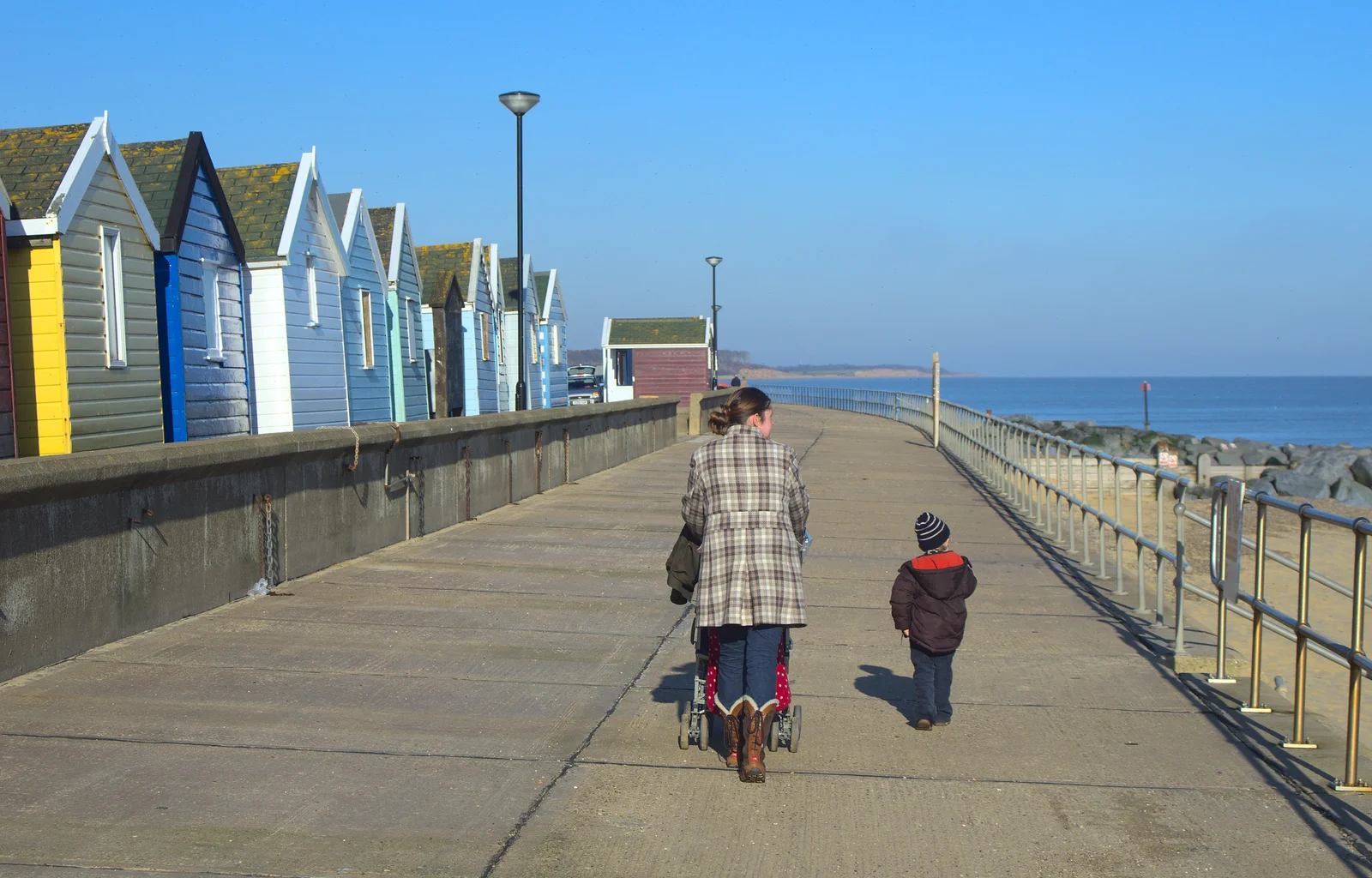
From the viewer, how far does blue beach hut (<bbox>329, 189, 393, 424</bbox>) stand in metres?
24.3

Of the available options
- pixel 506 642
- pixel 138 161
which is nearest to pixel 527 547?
pixel 506 642

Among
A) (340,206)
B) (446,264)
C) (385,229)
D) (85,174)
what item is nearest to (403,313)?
(385,229)

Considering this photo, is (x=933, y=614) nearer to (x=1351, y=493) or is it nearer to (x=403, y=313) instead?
(x=403, y=313)

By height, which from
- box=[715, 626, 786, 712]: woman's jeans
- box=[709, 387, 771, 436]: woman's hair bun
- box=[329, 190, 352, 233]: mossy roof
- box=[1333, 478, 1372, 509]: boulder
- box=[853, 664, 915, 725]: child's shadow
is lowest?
box=[1333, 478, 1372, 509]: boulder

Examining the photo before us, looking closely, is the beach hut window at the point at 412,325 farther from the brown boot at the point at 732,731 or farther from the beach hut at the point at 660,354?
the beach hut at the point at 660,354

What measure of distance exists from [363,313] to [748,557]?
69.3 ft

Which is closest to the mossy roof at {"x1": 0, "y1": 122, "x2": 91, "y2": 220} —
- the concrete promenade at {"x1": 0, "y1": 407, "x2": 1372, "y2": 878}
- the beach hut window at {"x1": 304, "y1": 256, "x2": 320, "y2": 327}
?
the beach hut window at {"x1": 304, "y1": 256, "x2": 320, "y2": 327}

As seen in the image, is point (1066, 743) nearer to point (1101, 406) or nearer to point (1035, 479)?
point (1035, 479)

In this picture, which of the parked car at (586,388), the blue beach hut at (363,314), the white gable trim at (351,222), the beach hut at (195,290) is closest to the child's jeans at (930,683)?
the beach hut at (195,290)

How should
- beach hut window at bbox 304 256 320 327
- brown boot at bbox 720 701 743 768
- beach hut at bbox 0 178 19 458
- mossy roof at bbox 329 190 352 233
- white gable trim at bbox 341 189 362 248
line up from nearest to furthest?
brown boot at bbox 720 701 743 768 < beach hut at bbox 0 178 19 458 < beach hut window at bbox 304 256 320 327 < white gable trim at bbox 341 189 362 248 < mossy roof at bbox 329 190 352 233

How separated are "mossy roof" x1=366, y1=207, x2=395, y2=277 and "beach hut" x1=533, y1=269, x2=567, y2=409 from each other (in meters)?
12.5

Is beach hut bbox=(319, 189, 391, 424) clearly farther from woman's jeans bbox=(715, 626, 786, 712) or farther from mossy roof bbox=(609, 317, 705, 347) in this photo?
mossy roof bbox=(609, 317, 705, 347)

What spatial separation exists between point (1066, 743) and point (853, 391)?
5603 centimetres

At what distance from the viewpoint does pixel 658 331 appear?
58.0m
